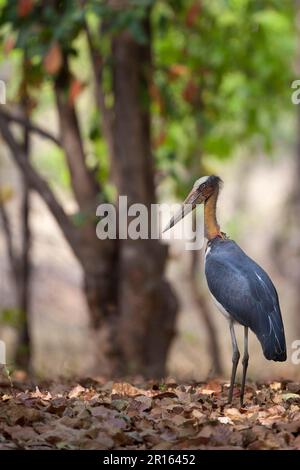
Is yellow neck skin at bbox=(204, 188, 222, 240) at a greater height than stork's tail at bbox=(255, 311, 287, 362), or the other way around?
yellow neck skin at bbox=(204, 188, 222, 240)

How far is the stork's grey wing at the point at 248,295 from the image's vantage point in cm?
629

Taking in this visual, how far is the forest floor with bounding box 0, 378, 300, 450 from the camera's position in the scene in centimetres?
553

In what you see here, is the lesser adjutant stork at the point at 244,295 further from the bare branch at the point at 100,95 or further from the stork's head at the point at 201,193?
the bare branch at the point at 100,95

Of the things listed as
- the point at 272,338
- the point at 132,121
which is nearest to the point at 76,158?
the point at 132,121

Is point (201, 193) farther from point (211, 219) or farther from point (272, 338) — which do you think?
point (272, 338)

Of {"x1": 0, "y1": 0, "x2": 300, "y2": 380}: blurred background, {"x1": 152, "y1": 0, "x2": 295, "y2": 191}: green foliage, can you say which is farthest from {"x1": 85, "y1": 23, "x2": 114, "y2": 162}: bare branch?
{"x1": 152, "y1": 0, "x2": 295, "y2": 191}: green foliage

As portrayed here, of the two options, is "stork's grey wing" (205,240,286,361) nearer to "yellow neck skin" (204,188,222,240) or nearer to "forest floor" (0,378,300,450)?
"yellow neck skin" (204,188,222,240)

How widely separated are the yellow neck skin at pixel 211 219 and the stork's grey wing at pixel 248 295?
0.25m

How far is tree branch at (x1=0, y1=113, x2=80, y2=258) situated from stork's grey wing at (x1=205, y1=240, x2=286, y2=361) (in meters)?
5.07

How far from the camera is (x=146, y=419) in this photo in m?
Result: 6.02

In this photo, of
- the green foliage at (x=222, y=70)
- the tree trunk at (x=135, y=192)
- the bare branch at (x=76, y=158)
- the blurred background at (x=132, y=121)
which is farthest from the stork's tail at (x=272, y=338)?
the green foliage at (x=222, y=70)

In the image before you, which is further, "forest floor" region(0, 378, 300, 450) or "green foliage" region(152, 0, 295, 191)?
"green foliage" region(152, 0, 295, 191)

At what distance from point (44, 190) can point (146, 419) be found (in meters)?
5.87
